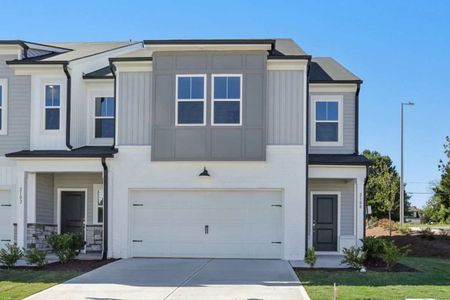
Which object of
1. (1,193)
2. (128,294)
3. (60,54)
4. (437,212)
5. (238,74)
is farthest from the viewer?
(437,212)

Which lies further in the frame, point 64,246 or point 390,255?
point 64,246

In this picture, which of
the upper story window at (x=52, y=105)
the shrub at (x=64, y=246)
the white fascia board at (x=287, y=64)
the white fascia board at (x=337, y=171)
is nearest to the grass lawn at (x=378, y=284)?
the white fascia board at (x=337, y=171)

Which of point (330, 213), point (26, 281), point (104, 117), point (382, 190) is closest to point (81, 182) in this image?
point (104, 117)

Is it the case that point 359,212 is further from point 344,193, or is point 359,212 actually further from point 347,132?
point 347,132

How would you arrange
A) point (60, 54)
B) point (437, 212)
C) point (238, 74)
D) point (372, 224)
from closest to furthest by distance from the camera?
point (238, 74)
point (60, 54)
point (372, 224)
point (437, 212)

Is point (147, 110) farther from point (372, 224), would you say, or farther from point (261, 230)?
point (372, 224)

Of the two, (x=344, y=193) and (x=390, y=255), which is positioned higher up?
(x=344, y=193)

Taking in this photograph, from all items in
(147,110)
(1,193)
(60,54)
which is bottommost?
(1,193)

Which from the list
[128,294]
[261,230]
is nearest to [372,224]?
[261,230]

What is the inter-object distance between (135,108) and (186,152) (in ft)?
6.92

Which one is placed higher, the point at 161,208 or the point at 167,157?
the point at 167,157

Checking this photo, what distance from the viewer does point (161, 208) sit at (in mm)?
19453

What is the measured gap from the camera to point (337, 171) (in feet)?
64.4

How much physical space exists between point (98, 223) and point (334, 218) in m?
7.99
